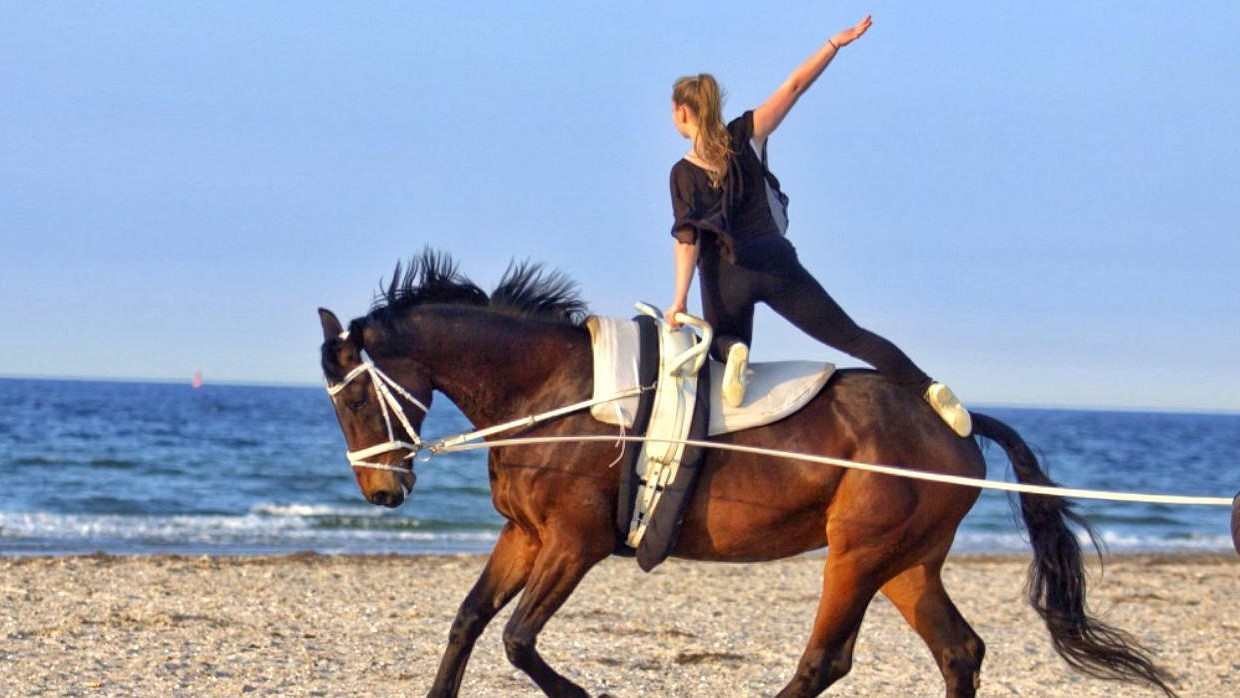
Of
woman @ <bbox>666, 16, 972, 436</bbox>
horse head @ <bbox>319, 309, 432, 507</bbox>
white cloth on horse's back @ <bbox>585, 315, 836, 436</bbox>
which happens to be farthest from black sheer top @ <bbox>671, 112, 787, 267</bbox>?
horse head @ <bbox>319, 309, 432, 507</bbox>

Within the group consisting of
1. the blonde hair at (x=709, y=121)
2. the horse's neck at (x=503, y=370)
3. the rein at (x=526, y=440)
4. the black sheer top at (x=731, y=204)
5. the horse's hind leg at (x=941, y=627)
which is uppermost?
the blonde hair at (x=709, y=121)

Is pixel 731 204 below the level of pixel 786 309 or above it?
above

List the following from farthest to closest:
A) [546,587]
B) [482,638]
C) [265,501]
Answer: [265,501] < [482,638] < [546,587]

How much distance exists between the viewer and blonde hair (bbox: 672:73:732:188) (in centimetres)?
545

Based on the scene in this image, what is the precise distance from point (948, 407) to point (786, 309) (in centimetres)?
71

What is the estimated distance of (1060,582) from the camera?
602cm

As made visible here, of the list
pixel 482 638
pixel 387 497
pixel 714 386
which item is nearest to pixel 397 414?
pixel 387 497

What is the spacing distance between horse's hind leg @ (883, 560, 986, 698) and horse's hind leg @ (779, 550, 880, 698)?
11.8 inches

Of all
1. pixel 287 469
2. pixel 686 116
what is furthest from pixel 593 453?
pixel 287 469

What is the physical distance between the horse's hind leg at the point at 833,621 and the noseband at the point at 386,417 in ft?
5.19

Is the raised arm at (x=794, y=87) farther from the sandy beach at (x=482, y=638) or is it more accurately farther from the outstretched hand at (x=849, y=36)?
the sandy beach at (x=482, y=638)

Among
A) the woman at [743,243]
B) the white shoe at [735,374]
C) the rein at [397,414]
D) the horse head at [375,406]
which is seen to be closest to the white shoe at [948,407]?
the woman at [743,243]

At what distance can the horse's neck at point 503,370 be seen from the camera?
18.1 feet

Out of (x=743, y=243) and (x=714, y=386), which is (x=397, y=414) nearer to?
(x=714, y=386)
